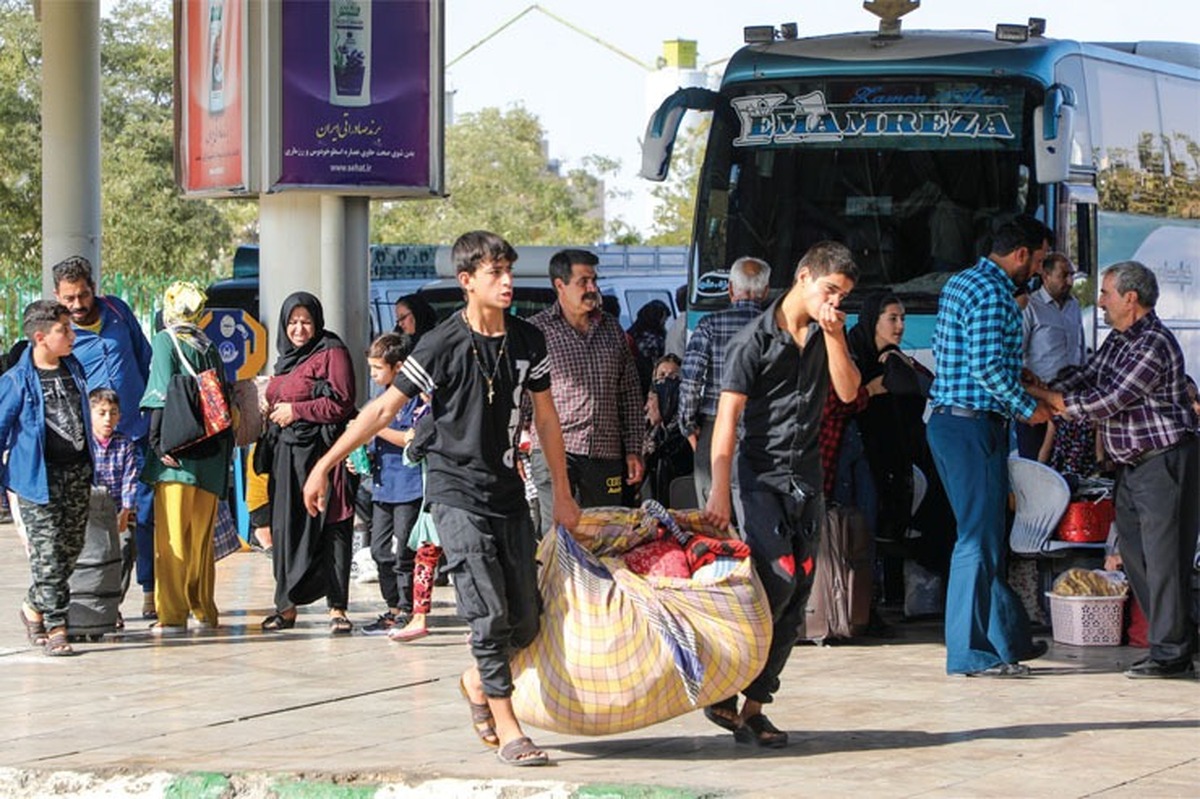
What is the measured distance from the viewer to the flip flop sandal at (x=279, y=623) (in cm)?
1257

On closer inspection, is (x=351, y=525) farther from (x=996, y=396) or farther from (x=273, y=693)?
(x=996, y=396)

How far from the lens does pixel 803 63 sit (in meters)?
16.5

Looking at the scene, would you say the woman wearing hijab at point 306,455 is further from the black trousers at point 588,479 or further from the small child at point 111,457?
the black trousers at point 588,479

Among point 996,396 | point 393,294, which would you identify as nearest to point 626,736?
point 996,396

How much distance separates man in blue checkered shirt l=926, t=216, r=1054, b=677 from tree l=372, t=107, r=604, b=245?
55292 mm

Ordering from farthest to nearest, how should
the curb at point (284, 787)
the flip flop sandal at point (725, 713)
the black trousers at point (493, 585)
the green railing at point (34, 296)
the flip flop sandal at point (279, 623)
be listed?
1. the green railing at point (34, 296)
2. the flip flop sandal at point (279, 623)
3. the flip flop sandal at point (725, 713)
4. the black trousers at point (493, 585)
5. the curb at point (284, 787)

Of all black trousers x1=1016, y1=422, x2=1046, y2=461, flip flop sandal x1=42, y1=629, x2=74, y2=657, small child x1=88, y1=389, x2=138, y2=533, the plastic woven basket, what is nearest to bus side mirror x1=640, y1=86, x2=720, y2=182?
black trousers x1=1016, y1=422, x2=1046, y2=461

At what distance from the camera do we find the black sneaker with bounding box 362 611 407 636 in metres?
12.4

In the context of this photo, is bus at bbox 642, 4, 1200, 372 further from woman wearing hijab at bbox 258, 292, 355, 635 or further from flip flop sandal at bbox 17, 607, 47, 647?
flip flop sandal at bbox 17, 607, 47, 647

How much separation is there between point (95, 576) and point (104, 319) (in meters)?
1.48

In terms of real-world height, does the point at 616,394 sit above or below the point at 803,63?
below

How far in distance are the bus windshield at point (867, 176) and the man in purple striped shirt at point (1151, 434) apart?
4.69 metres

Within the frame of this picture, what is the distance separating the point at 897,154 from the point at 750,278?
484 cm

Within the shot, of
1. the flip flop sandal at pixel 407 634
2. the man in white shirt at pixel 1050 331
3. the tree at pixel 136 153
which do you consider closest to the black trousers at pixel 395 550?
the flip flop sandal at pixel 407 634
